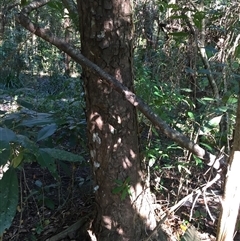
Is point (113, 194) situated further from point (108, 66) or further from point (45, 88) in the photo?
point (45, 88)

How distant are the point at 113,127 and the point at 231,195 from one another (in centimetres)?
65

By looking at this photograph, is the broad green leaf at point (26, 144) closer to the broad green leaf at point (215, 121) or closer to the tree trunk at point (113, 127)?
the tree trunk at point (113, 127)

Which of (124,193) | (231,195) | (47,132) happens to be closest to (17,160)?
(47,132)

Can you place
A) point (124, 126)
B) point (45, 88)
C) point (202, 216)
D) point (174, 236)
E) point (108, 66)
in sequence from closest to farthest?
1. point (108, 66)
2. point (124, 126)
3. point (174, 236)
4. point (202, 216)
5. point (45, 88)

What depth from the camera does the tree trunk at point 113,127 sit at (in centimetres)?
137

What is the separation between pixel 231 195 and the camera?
98 centimetres

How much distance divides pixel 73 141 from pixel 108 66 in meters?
0.67

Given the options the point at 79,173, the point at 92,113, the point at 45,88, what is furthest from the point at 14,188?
the point at 45,88

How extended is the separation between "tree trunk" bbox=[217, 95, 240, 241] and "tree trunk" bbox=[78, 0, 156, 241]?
47cm

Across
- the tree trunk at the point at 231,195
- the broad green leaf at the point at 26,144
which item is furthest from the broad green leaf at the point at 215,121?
the broad green leaf at the point at 26,144

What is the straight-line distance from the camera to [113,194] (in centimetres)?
160

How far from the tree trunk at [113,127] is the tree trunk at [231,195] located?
0.47m

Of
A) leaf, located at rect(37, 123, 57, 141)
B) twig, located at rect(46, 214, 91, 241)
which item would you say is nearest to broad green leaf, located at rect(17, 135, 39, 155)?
leaf, located at rect(37, 123, 57, 141)

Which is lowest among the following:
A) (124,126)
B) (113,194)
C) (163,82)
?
(113,194)
